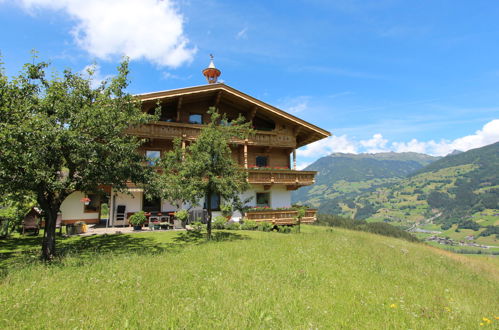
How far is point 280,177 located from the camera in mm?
24031

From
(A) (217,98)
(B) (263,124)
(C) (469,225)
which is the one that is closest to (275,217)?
(B) (263,124)

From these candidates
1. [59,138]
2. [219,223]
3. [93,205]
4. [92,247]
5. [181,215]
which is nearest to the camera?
[59,138]

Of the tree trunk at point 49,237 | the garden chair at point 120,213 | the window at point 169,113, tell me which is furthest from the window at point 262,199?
the tree trunk at point 49,237

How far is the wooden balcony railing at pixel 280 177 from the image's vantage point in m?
22.9

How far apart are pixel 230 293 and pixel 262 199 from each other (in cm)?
1968

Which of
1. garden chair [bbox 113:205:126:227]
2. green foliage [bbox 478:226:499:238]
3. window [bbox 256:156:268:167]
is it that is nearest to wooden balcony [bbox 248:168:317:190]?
window [bbox 256:156:268:167]

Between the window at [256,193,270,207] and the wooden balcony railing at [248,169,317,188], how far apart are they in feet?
8.04

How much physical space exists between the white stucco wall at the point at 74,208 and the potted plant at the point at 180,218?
10097 millimetres

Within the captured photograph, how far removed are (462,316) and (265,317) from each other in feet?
15.9

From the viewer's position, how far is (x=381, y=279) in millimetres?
8312

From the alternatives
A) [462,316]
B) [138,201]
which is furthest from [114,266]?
[138,201]

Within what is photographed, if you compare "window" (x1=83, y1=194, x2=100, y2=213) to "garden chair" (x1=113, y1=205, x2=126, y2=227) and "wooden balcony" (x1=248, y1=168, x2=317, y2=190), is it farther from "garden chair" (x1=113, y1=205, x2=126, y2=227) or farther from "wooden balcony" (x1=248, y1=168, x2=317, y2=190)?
"wooden balcony" (x1=248, y1=168, x2=317, y2=190)

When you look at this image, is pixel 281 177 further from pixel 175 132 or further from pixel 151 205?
pixel 151 205

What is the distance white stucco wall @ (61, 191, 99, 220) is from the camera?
73.6 ft
